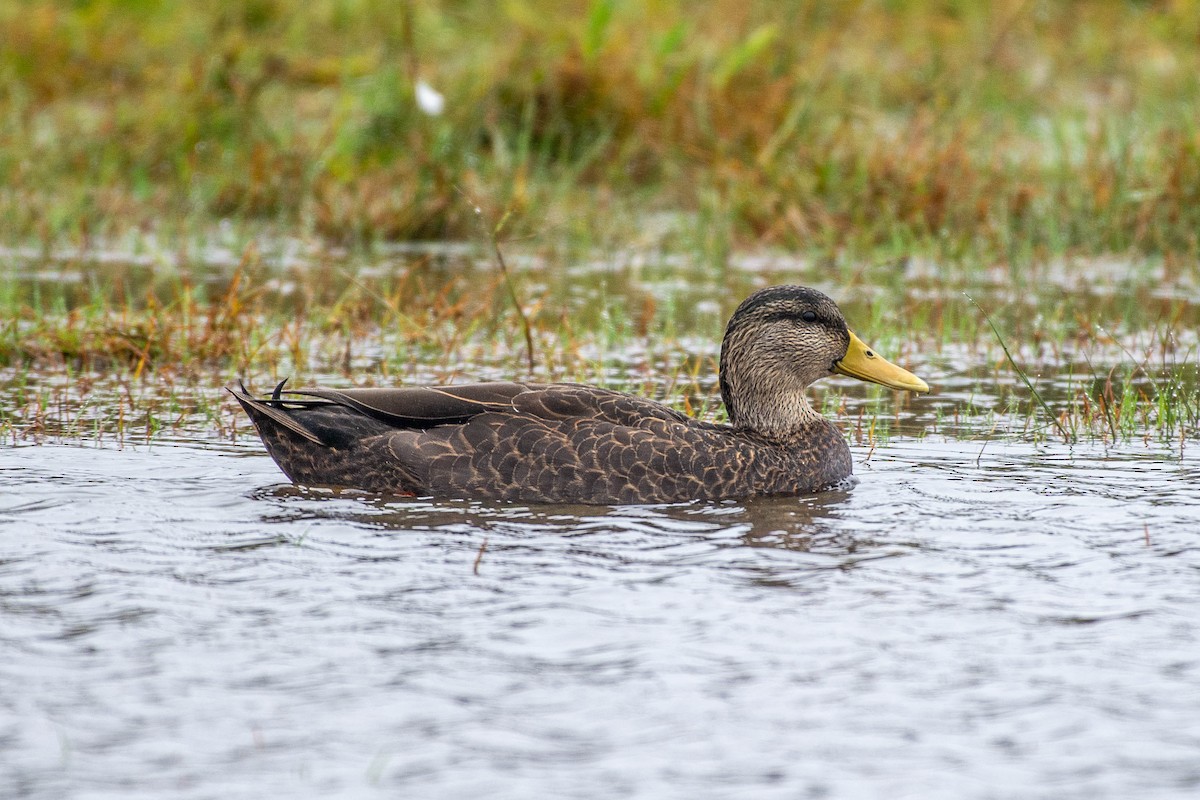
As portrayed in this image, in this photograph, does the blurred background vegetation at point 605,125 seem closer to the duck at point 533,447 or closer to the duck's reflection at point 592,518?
the duck at point 533,447

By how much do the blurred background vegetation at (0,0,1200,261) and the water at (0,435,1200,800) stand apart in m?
4.34

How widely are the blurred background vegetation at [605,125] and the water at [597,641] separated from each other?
434 cm

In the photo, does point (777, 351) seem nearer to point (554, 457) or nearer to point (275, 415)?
point (554, 457)

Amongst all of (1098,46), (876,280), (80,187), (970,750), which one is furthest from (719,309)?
(1098,46)

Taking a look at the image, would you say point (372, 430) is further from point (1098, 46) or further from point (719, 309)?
point (1098, 46)

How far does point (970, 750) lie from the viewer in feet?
13.8

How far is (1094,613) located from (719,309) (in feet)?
17.7

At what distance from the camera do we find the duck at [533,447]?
6.55m

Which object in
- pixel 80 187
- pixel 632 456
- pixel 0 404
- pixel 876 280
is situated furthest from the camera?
pixel 80 187

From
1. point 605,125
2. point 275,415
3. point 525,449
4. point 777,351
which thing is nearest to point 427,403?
point 525,449

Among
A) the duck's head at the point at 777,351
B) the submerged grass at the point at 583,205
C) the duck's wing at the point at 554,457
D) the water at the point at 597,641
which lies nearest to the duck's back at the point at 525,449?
the duck's wing at the point at 554,457

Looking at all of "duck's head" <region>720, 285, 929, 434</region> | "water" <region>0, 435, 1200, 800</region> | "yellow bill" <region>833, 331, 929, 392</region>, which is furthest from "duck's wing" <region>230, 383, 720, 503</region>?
"yellow bill" <region>833, 331, 929, 392</region>

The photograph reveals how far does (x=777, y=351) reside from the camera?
7.33m

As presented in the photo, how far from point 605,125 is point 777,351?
6334 millimetres
